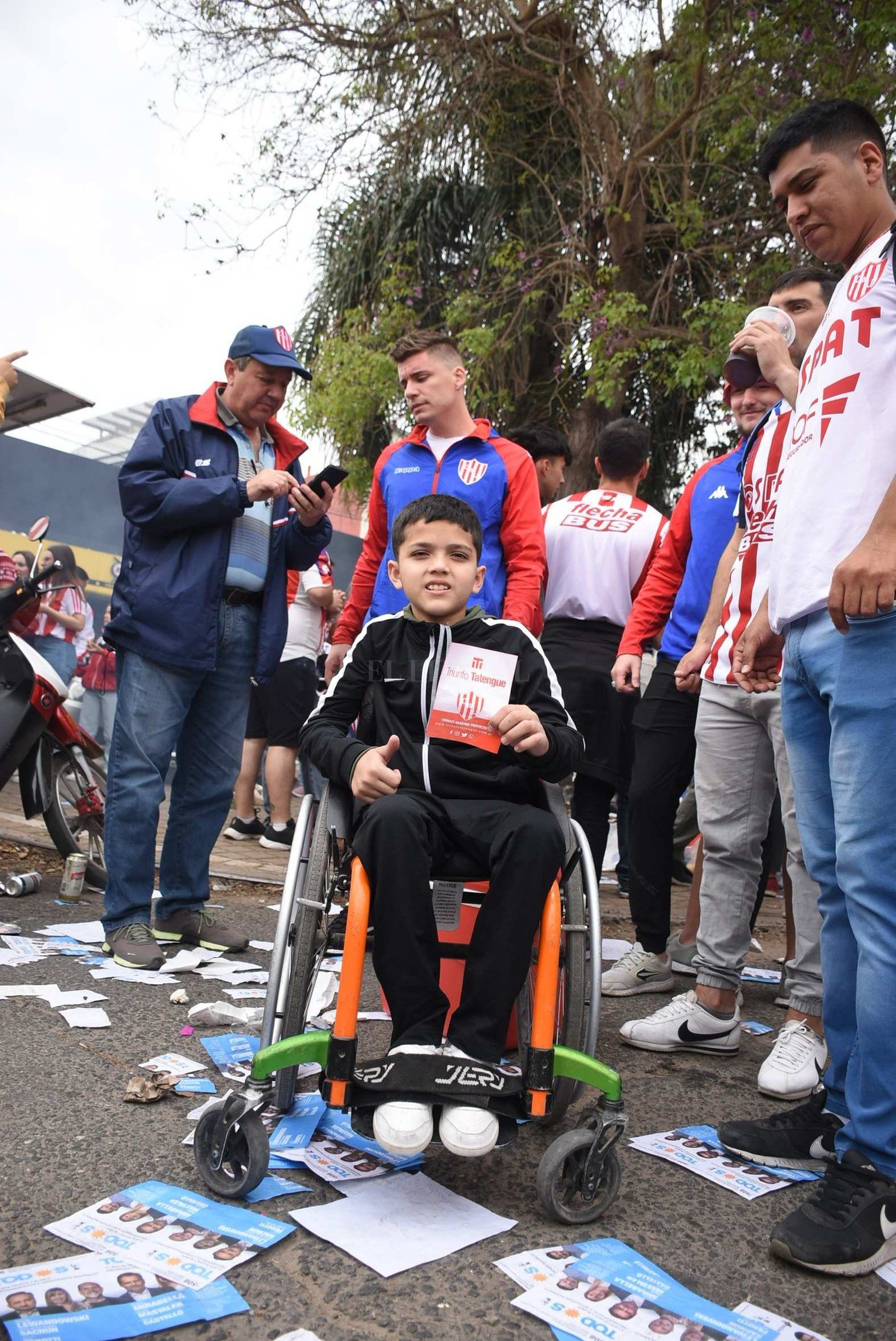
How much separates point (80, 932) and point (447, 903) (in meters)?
2.00

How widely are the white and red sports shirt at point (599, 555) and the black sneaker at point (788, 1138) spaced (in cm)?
217

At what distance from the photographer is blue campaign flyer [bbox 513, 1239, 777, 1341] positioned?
1521 millimetres

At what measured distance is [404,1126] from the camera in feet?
5.79

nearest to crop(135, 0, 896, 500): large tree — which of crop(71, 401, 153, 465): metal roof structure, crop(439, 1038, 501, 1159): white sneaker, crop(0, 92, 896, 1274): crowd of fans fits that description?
crop(71, 401, 153, 465): metal roof structure

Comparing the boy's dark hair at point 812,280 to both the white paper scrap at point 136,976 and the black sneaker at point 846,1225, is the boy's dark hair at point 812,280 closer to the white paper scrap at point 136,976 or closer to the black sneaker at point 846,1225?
the black sneaker at point 846,1225

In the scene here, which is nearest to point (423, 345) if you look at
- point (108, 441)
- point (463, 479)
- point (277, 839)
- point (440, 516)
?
point (463, 479)

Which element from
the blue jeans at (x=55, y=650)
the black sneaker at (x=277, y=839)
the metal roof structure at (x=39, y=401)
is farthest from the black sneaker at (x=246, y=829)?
the metal roof structure at (x=39, y=401)

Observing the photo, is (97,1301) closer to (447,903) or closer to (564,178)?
(447,903)

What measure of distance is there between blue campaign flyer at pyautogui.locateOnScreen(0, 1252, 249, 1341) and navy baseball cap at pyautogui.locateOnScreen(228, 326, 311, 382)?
2.78 metres

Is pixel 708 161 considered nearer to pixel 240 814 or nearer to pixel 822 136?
pixel 240 814

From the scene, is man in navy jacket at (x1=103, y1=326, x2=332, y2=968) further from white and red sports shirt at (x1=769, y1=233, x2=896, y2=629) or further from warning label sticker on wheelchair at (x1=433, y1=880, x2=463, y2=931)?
white and red sports shirt at (x1=769, y1=233, x2=896, y2=629)

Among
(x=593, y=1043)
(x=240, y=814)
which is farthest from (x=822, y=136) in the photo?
(x=240, y=814)

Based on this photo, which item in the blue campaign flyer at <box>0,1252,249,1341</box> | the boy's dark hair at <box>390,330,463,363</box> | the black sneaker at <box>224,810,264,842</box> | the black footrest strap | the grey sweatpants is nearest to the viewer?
the blue campaign flyer at <box>0,1252,249,1341</box>

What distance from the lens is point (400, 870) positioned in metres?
1.99
